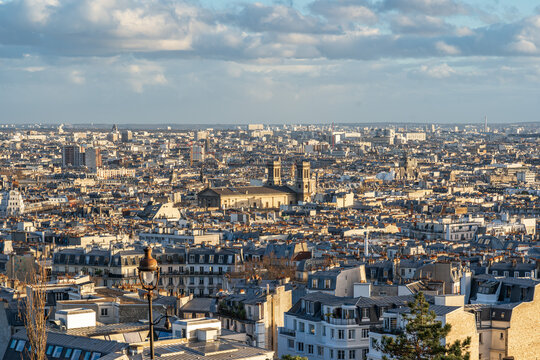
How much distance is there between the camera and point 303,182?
401ft

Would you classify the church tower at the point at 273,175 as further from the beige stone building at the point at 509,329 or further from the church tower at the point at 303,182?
the beige stone building at the point at 509,329

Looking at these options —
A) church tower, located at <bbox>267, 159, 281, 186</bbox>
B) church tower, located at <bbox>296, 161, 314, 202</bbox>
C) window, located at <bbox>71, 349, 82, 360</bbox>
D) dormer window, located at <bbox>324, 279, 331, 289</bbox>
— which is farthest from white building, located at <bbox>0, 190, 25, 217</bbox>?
window, located at <bbox>71, 349, 82, 360</bbox>

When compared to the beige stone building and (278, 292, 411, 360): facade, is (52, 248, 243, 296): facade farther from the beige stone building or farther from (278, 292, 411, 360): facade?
the beige stone building

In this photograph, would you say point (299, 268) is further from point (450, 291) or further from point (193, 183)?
point (193, 183)

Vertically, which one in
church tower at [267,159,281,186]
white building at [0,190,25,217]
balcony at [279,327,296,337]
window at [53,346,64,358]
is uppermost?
window at [53,346,64,358]

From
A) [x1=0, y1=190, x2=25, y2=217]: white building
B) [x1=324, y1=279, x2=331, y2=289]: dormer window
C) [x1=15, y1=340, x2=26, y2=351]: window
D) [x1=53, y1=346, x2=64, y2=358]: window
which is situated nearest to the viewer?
[x1=53, y1=346, x2=64, y2=358]: window

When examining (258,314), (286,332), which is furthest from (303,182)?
(286,332)

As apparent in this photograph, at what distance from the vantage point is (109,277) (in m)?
44.7

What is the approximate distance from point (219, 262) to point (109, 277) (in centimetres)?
476

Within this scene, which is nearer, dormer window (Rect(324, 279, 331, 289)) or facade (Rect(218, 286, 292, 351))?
facade (Rect(218, 286, 292, 351))

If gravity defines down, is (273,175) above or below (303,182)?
above

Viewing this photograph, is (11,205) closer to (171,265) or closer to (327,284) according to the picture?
(171,265)

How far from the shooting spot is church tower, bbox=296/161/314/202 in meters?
122

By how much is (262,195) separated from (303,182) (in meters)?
5.08
